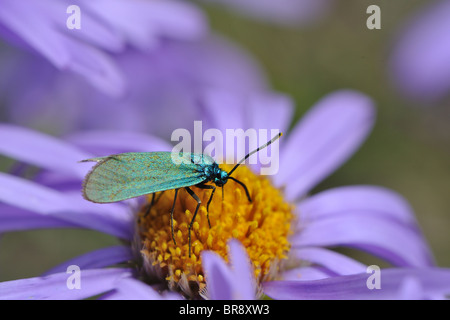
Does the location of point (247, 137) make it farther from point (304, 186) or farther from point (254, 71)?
point (254, 71)

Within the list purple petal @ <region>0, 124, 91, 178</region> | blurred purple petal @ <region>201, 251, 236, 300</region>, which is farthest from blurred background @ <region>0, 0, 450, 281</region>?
blurred purple petal @ <region>201, 251, 236, 300</region>

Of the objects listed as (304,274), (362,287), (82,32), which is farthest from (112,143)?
(362,287)

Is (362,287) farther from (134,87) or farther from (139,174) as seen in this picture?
(134,87)

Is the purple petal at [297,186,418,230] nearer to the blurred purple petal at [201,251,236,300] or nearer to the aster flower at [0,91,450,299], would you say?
the aster flower at [0,91,450,299]

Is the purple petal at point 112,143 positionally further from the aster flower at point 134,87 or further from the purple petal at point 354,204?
the aster flower at point 134,87

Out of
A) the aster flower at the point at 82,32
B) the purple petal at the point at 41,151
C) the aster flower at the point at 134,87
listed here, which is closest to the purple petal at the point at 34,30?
the aster flower at the point at 82,32
